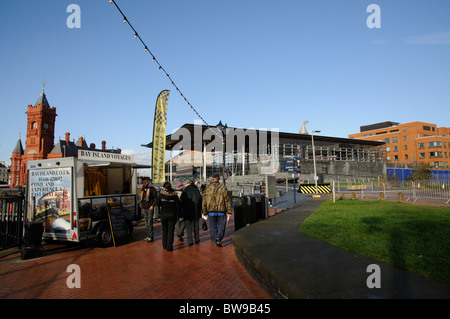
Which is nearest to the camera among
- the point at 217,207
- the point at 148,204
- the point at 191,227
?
the point at 217,207

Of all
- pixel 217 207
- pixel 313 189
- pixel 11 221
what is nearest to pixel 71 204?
pixel 11 221

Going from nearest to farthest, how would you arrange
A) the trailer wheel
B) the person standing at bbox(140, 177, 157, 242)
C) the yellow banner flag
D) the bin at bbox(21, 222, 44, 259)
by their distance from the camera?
the bin at bbox(21, 222, 44, 259) < the trailer wheel < the person standing at bbox(140, 177, 157, 242) < the yellow banner flag

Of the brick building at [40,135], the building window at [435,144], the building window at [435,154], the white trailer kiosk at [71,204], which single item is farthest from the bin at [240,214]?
the building window at [435,144]

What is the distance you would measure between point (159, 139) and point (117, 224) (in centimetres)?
595

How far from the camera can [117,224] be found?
8062 mm

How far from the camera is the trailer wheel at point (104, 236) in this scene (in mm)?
7621

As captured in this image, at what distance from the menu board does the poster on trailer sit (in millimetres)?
1061

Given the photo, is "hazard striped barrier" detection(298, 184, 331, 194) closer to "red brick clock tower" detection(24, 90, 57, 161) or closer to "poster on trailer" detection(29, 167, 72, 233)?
"poster on trailer" detection(29, 167, 72, 233)

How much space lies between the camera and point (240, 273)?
5.27 m

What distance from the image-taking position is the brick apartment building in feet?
257

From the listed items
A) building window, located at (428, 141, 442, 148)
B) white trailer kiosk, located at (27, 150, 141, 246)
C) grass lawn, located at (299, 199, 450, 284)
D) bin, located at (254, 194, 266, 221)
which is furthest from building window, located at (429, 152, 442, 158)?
white trailer kiosk, located at (27, 150, 141, 246)

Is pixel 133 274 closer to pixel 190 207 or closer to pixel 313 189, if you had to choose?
pixel 190 207
